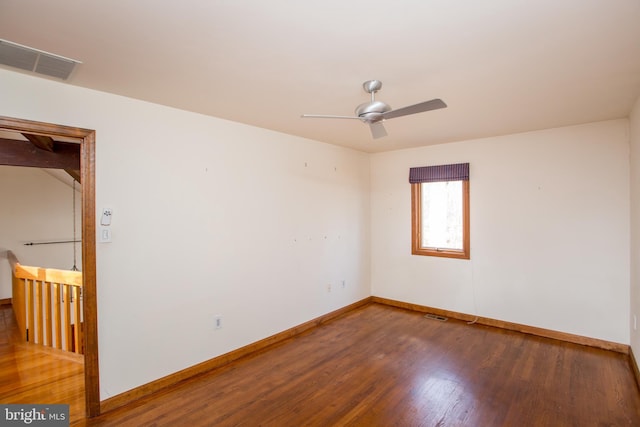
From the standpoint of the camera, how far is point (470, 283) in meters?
4.30

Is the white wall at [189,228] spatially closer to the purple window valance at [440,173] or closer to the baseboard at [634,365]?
the purple window valance at [440,173]

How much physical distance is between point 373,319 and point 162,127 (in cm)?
342

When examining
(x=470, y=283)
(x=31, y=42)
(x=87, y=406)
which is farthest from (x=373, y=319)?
(x=31, y=42)

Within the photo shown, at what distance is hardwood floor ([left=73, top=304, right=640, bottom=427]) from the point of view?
2.30 meters

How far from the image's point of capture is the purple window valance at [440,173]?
4273mm

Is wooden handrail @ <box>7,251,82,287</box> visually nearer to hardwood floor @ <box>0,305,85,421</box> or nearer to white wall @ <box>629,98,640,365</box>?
hardwood floor @ <box>0,305,85,421</box>

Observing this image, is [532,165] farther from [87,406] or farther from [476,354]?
[87,406]

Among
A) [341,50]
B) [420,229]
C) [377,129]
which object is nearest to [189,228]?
[377,129]

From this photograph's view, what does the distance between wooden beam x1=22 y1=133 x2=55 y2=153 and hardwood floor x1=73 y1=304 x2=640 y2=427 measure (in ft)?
7.53

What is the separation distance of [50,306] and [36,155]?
5.68 ft

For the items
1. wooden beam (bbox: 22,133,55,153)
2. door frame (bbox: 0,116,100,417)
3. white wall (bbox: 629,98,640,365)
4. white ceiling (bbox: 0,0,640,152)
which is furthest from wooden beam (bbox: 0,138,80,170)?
white wall (bbox: 629,98,640,365)

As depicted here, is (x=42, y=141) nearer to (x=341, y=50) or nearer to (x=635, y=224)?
(x=341, y=50)

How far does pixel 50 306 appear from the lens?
3621mm

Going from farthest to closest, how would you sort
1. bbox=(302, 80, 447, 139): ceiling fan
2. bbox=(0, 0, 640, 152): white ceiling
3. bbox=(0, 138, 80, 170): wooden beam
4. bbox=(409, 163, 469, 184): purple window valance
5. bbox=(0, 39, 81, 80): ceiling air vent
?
bbox=(409, 163, 469, 184): purple window valance → bbox=(0, 138, 80, 170): wooden beam → bbox=(302, 80, 447, 139): ceiling fan → bbox=(0, 39, 81, 80): ceiling air vent → bbox=(0, 0, 640, 152): white ceiling
